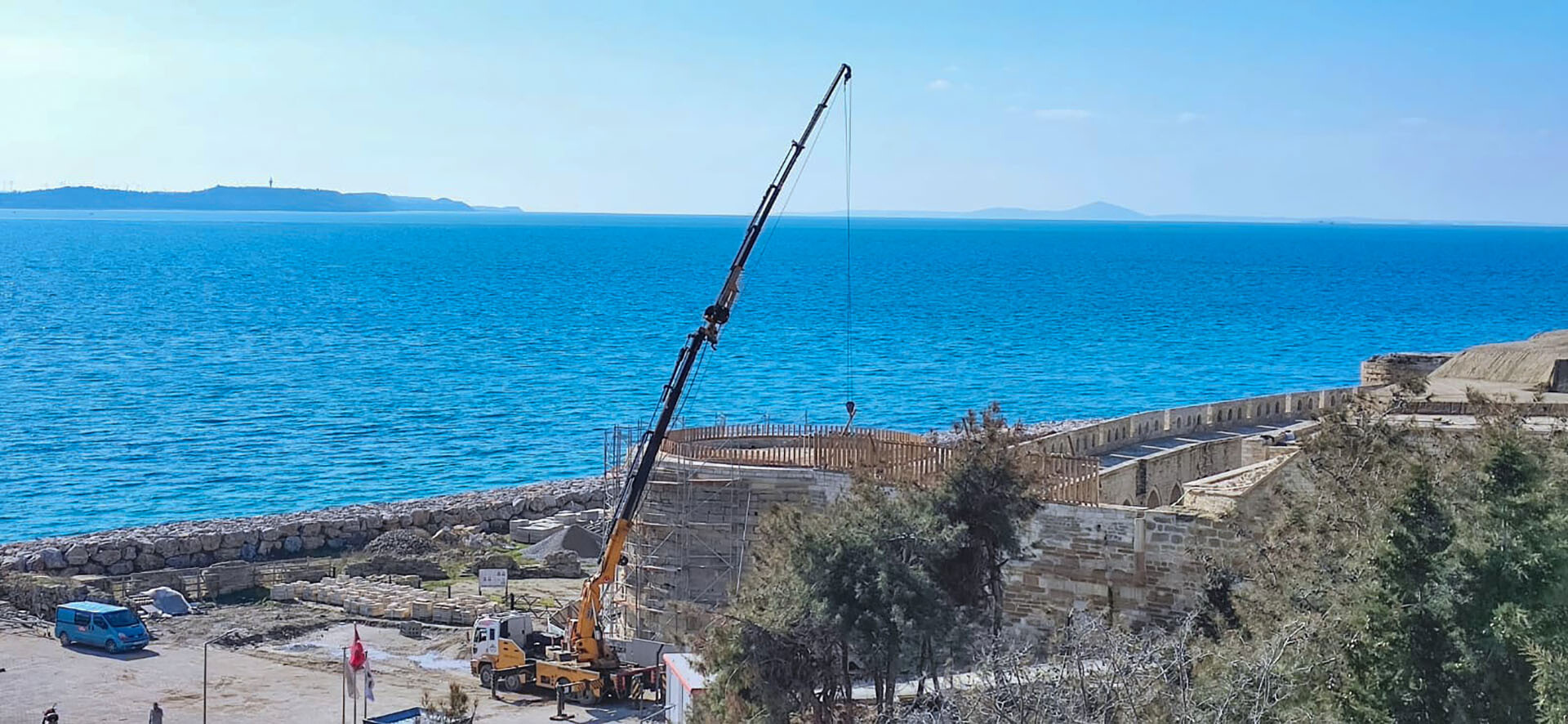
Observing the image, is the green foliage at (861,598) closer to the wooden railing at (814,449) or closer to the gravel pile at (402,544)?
the wooden railing at (814,449)

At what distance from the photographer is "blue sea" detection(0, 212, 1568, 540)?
61.2 m

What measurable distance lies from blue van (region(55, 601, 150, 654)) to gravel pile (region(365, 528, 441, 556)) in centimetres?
972

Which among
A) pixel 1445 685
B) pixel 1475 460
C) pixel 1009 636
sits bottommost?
pixel 1009 636

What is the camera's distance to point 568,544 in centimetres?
3906

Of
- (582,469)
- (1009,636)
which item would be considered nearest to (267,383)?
(582,469)

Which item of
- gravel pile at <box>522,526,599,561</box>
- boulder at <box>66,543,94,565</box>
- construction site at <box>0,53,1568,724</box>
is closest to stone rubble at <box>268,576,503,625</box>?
construction site at <box>0,53,1568,724</box>

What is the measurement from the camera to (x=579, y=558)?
3866cm

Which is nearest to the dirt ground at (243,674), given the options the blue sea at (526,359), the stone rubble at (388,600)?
the stone rubble at (388,600)

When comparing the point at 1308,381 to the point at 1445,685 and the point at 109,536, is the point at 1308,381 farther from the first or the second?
the point at 1445,685

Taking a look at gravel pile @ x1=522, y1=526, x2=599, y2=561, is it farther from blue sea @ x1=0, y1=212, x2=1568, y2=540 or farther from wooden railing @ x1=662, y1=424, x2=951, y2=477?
blue sea @ x1=0, y1=212, x2=1568, y2=540

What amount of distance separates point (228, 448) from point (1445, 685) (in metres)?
57.8

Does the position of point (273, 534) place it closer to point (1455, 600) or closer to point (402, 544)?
point (402, 544)

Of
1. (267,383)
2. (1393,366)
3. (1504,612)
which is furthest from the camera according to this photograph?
(267,383)

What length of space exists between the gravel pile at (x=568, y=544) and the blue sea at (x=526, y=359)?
16024 mm
